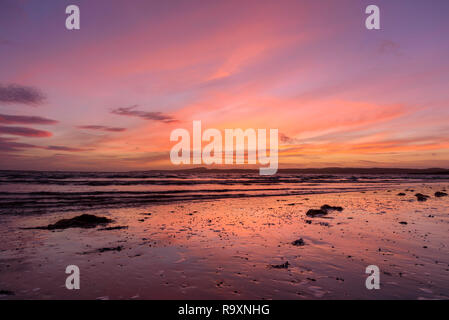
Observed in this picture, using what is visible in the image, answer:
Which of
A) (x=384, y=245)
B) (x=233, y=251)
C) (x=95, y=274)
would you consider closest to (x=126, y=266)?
(x=95, y=274)

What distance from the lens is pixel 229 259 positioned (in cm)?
941

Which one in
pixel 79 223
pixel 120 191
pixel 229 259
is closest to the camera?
pixel 229 259

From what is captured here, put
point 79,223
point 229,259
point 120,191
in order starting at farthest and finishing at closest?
point 120,191 < point 79,223 < point 229,259

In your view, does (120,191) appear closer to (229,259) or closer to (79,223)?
(79,223)

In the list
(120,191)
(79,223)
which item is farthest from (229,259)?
(120,191)

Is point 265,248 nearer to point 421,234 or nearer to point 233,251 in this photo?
point 233,251

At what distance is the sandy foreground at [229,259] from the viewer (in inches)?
271

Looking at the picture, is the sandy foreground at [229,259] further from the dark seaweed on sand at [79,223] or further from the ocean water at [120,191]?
the ocean water at [120,191]

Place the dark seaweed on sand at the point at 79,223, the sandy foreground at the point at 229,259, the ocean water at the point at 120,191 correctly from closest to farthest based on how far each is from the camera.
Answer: the sandy foreground at the point at 229,259, the dark seaweed on sand at the point at 79,223, the ocean water at the point at 120,191

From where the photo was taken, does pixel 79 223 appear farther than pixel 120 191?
No

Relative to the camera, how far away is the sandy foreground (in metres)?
6.88

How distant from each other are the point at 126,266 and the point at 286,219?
1141 centimetres

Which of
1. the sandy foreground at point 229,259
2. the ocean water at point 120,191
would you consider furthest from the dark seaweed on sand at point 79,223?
the ocean water at point 120,191
